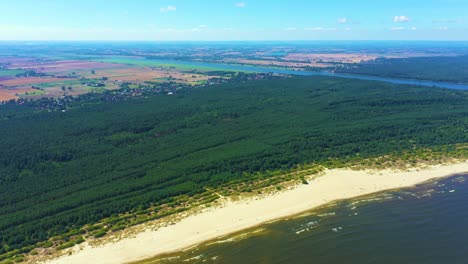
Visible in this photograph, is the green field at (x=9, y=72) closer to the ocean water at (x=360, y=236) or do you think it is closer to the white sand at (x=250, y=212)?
the white sand at (x=250, y=212)

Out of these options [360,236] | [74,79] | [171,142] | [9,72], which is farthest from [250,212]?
[9,72]

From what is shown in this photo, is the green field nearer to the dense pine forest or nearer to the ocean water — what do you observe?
the dense pine forest

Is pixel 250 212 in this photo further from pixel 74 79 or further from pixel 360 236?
pixel 74 79

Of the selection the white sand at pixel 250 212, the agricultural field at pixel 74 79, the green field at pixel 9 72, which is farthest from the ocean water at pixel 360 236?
the green field at pixel 9 72

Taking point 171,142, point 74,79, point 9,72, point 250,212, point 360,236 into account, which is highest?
point 9,72

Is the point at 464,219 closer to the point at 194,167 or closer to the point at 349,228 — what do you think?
the point at 349,228

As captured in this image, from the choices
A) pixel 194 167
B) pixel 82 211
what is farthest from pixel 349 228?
pixel 82 211
